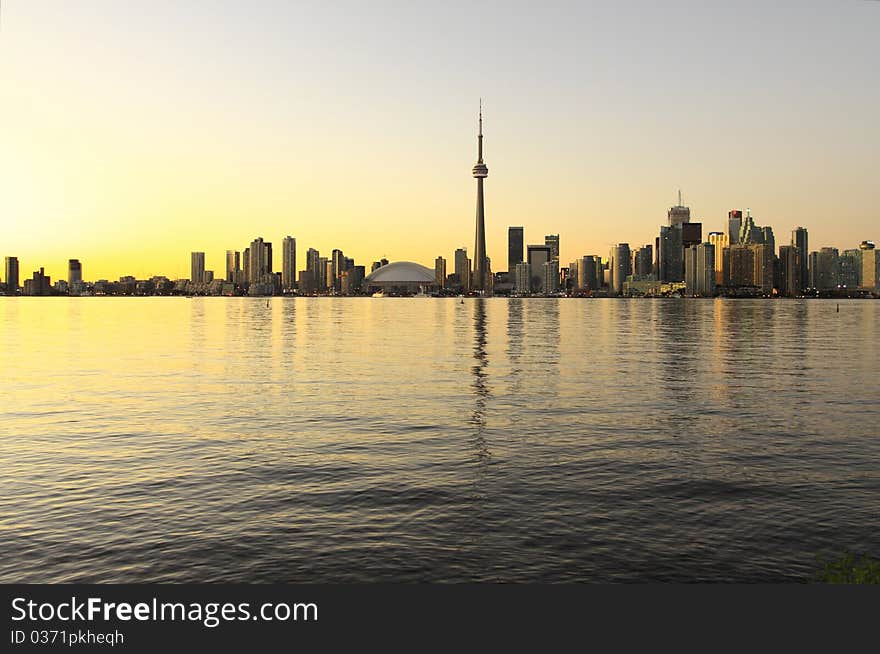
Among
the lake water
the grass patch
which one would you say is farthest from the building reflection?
the grass patch

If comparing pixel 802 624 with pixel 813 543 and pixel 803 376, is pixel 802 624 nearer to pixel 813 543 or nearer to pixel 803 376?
pixel 813 543

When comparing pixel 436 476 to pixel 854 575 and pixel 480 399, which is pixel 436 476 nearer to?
pixel 854 575

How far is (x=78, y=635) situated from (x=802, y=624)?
9288 mm

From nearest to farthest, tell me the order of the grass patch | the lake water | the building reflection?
the grass patch
the lake water
the building reflection

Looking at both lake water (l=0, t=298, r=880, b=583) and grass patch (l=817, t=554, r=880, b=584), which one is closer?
grass patch (l=817, t=554, r=880, b=584)

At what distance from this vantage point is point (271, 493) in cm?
2391

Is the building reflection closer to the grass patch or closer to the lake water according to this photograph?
the lake water

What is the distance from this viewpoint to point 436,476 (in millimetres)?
26156

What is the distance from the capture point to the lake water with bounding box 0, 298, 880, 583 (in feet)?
59.4

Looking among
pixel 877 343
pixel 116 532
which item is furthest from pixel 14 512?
pixel 877 343

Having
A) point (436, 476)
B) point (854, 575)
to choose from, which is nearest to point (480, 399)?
point (436, 476)

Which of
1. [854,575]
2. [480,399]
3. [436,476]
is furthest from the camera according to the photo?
[480,399]

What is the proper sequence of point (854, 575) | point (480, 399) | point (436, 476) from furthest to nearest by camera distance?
point (480, 399) → point (436, 476) → point (854, 575)

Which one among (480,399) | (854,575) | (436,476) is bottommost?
(436,476)
